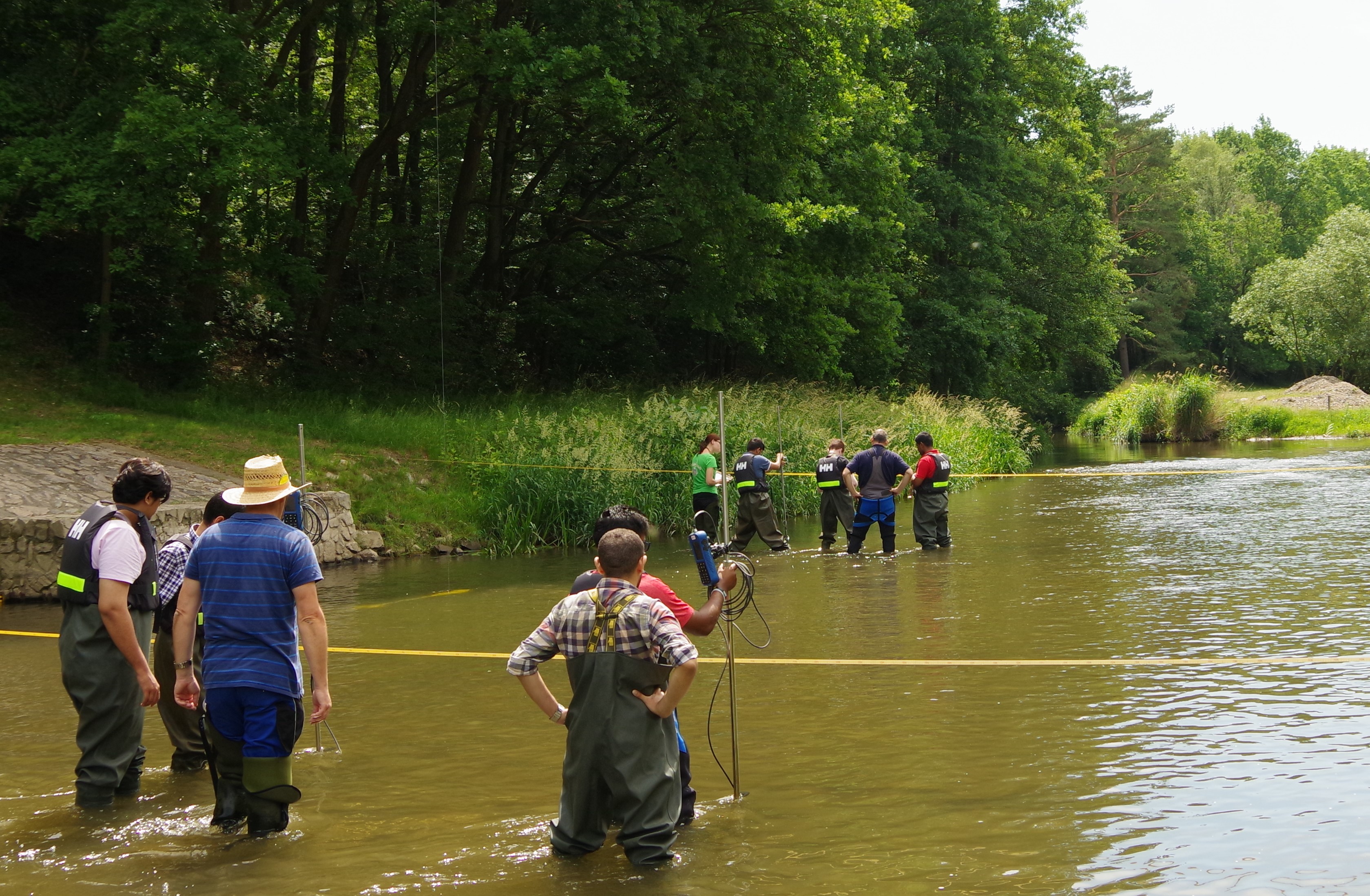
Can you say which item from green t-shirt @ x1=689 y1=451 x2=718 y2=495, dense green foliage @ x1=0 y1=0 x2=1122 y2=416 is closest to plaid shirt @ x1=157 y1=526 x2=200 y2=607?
green t-shirt @ x1=689 y1=451 x2=718 y2=495

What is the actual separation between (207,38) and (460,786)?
18.7 meters

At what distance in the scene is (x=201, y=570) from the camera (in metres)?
6.13

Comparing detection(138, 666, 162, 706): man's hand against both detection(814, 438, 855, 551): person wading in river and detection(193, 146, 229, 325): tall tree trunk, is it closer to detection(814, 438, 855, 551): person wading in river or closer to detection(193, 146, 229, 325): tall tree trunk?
detection(814, 438, 855, 551): person wading in river

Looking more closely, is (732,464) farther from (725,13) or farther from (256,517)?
(256,517)

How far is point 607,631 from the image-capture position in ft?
18.5

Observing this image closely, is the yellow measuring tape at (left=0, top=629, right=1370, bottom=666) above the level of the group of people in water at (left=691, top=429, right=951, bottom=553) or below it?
below

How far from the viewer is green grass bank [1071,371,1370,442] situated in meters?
50.5

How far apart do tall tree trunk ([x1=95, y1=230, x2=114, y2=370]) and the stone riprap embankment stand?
557cm

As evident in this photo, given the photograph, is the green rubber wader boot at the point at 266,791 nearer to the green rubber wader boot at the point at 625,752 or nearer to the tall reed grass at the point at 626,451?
the green rubber wader boot at the point at 625,752

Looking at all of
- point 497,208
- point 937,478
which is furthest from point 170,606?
point 497,208

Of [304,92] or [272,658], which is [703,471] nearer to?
[272,658]

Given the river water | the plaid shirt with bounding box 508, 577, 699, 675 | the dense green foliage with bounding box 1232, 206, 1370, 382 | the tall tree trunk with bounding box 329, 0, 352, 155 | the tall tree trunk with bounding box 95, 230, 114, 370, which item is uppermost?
the tall tree trunk with bounding box 329, 0, 352, 155

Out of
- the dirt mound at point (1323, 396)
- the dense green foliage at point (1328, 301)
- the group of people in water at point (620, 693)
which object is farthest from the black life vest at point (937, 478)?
the dense green foliage at point (1328, 301)

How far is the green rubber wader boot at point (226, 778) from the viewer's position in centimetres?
618
